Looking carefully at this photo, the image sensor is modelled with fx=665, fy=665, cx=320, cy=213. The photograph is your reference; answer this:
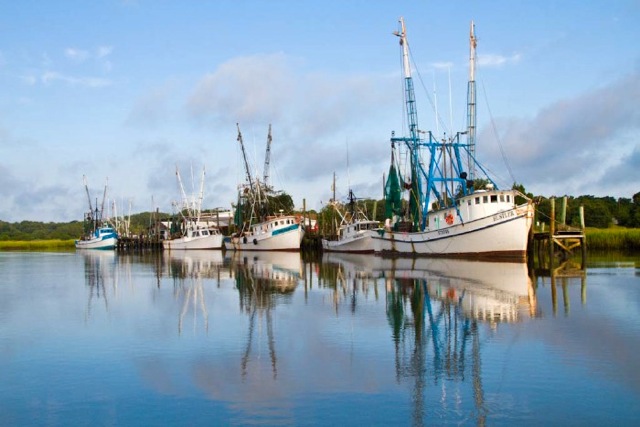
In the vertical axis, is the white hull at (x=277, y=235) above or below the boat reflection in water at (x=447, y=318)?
above

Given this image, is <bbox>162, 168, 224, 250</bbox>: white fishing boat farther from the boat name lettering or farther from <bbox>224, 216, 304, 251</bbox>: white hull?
the boat name lettering

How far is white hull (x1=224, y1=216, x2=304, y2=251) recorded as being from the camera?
230 ft

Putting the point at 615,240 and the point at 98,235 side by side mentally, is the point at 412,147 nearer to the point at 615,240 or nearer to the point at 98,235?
the point at 615,240

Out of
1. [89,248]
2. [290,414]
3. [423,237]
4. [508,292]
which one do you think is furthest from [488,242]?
[89,248]

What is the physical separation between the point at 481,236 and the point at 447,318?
25.9m

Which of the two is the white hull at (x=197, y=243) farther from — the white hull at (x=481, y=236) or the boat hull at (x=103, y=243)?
the white hull at (x=481, y=236)

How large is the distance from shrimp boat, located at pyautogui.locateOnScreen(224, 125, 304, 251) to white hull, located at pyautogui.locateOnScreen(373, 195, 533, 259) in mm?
22671

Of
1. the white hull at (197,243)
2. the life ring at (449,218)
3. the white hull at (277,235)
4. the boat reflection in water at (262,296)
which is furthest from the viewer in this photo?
the white hull at (197,243)

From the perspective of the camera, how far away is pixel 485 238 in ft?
141

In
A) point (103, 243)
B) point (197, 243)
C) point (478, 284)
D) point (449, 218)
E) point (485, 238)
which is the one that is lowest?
point (478, 284)

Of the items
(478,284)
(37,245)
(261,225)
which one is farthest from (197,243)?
(478,284)

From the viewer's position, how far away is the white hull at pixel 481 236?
41.2m

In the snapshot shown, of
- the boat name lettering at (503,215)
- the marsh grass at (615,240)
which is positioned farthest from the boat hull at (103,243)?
the boat name lettering at (503,215)

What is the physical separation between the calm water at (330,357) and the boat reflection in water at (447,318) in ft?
0.21
